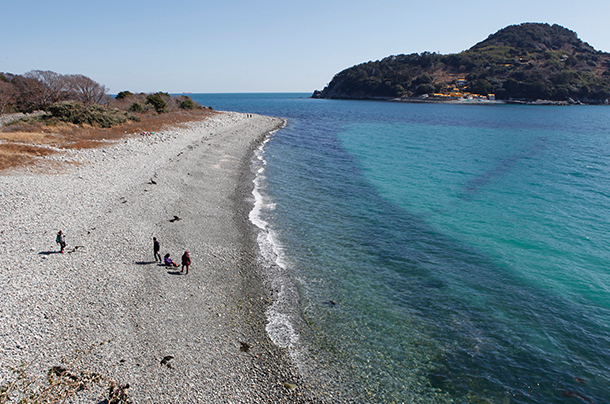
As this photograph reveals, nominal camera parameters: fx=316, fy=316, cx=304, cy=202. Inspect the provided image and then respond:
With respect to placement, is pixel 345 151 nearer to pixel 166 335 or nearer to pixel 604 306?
pixel 604 306

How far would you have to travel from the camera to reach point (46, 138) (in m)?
40.3

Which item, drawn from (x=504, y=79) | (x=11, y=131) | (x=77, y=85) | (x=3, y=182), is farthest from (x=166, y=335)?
(x=504, y=79)

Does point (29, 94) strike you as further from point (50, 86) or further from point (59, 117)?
point (59, 117)

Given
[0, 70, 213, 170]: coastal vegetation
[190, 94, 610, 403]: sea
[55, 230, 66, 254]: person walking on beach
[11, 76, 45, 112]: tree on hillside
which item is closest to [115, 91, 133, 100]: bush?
[0, 70, 213, 170]: coastal vegetation

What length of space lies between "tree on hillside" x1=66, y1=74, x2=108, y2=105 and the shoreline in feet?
143

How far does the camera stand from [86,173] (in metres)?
30.3

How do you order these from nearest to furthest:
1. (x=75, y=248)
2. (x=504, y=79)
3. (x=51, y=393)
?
(x=51, y=393)
(x=75, y=248)
(x=504, y=79)

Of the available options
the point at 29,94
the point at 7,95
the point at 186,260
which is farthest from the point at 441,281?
the point at 29,94

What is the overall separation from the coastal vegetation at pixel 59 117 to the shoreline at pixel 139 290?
1057cm

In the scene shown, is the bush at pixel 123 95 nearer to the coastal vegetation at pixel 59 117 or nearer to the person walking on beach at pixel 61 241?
the coastal vegetation at pixel 59 117

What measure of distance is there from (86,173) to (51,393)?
25733mm

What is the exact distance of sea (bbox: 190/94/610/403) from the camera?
12.3 m

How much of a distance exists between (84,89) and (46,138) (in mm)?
29490

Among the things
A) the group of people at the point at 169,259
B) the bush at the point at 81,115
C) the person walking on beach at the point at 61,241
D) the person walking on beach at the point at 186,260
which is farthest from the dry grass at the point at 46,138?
the person walking on beach at the point at 186,260
